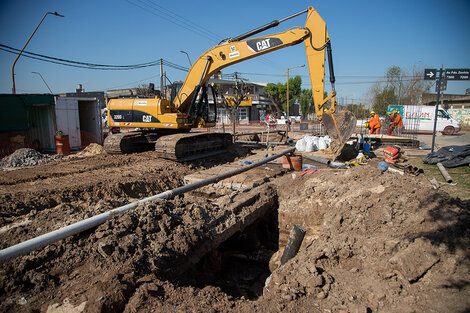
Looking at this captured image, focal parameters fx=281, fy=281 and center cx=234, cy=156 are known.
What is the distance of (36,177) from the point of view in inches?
296

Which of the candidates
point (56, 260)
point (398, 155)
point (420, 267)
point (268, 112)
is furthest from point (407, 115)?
point (268, 112)

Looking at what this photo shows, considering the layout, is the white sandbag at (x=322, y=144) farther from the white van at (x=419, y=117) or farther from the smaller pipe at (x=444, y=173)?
the white van at (x=419, y=117)

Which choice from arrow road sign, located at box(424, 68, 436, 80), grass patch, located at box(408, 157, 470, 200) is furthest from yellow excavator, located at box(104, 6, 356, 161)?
arrow road sign, located at box(424, 68, 436, 80)

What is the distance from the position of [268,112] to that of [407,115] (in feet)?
111

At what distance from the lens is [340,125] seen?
905 cm

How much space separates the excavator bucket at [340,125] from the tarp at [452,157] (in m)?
3.25

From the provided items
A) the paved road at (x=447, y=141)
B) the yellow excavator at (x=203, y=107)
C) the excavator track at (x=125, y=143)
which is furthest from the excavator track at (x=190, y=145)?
the paved road at (x=447, y=141)

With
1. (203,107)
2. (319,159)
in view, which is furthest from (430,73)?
(203,107)

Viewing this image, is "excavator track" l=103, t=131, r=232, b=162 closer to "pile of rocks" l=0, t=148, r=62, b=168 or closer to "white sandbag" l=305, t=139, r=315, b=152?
"pile of rocks" l=0, t=148, r=62, b=168

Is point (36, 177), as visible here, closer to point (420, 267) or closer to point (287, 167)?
point (287, 167)

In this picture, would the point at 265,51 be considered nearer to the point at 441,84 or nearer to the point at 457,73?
the point at 441,84

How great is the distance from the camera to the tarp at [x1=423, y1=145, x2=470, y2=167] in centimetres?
898

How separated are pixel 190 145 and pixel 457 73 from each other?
384 inches

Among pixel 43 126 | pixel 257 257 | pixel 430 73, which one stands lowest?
pixel 257 257
